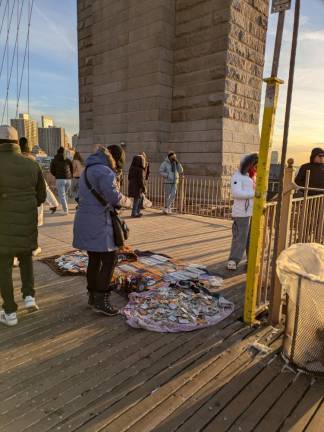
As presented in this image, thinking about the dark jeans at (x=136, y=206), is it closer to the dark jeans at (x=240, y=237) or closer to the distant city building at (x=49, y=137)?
the dark jeans at (x=240, y=237)

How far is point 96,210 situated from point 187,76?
12.2 meters

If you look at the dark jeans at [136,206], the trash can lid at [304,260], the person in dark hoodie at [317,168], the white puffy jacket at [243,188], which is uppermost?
the person in dark hoodie at [317,168]

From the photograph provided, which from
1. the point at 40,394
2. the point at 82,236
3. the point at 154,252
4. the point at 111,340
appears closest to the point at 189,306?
the point at 111,340

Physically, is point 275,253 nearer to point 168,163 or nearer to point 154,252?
point 154,252

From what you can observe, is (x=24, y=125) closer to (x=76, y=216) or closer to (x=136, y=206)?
(x=136, y=206)

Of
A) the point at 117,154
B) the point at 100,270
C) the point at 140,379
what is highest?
the point at 117,154

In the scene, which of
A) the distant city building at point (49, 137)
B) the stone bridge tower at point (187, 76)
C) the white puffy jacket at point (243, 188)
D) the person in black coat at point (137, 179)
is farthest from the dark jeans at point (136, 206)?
the distant city building at point (49, 137)

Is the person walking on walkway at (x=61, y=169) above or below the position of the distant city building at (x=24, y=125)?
below

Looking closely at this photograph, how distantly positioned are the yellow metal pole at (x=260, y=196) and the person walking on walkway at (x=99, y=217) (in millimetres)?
1257

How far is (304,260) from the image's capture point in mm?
2713

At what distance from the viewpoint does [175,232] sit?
24.8ft

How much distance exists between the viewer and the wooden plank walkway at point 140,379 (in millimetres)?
2102

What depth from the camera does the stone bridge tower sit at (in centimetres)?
1297

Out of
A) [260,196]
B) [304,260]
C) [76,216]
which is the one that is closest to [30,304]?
[76,216]
